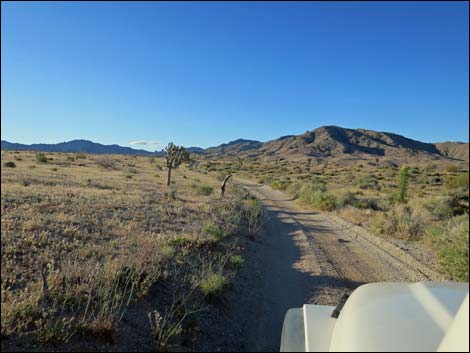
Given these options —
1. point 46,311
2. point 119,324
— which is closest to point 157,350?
point 119,324

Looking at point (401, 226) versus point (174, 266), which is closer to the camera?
point (174, 266)

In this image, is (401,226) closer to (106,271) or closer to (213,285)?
(213,285)

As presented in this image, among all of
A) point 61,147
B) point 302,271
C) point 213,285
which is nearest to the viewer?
point 213,285

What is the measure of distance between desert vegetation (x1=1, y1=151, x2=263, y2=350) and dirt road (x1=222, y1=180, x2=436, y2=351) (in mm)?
625

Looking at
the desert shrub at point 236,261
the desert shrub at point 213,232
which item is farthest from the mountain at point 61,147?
the desert shrub at point 213,232

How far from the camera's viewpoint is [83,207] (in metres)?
11.2

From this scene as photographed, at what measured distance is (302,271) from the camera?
851cm

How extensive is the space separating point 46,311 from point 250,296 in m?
3.63

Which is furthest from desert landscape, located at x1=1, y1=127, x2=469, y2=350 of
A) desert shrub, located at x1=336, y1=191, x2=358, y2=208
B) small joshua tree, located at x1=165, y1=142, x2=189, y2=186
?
small joshua tree, located at x1=165, y1=142, x2=189, y2=186

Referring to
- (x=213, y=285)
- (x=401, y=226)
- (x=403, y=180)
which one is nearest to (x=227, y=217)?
(x=401, y=226)

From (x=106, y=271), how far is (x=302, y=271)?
15.9 feet

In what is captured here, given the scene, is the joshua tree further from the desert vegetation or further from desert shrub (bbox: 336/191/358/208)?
the desert vegetation

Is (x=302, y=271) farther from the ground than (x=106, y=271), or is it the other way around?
(x=106, y=271)

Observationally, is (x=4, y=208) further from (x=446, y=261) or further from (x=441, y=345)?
(x=446, y=261)
